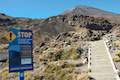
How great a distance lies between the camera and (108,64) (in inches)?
865

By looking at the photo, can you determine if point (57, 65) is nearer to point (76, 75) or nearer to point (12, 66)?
point (76, 75)

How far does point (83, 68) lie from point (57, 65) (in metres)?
1.79

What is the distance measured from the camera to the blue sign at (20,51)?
1379cm

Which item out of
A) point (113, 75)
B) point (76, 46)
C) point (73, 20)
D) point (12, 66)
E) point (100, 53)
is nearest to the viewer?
point (12, 66)

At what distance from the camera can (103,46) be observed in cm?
2853

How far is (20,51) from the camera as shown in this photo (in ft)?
45.5

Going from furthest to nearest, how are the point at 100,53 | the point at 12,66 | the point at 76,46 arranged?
the point at 76,46 → the point at 100,53 → the point at 12,66

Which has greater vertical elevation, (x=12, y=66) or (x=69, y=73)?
(x=12, y=66)

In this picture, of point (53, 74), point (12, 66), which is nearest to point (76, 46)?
point (53, 74)

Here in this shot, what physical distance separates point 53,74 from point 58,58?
16.4 ft

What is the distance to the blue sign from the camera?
45.2 ft

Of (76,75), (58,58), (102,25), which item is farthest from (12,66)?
(102,25)

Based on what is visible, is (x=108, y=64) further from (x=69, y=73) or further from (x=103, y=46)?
(x=103, y=46)

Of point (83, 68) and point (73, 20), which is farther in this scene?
point (73, 20)
